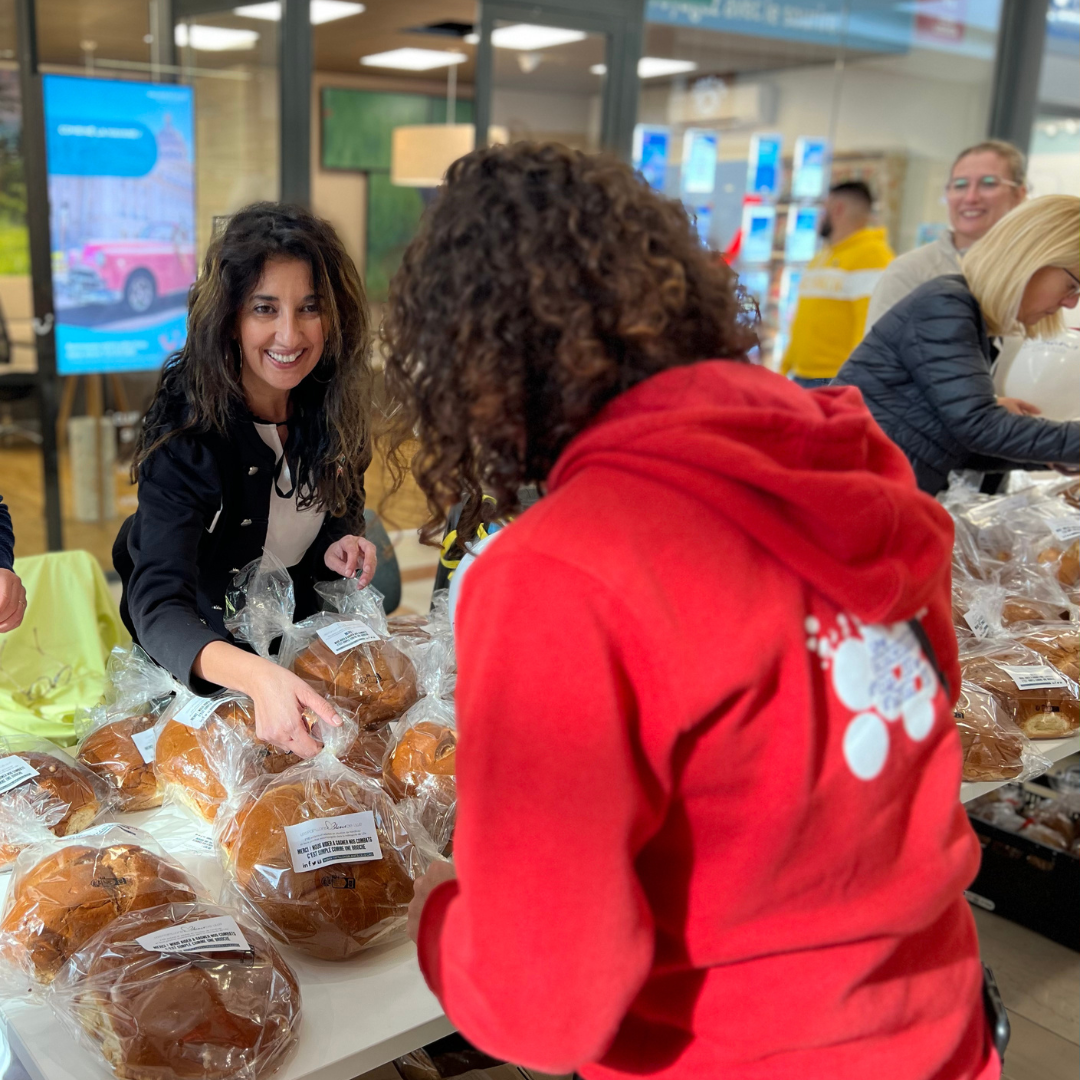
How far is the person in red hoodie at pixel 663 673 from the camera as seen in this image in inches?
26.7

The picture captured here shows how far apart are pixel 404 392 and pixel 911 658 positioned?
440 millimetres

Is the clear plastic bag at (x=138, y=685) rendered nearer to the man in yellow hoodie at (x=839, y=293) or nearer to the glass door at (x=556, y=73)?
the man in yellow hoodie at (x=839, y=293)

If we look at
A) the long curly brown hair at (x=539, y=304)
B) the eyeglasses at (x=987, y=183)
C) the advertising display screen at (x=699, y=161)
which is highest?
the advertising display screen at (x=699, y=161)

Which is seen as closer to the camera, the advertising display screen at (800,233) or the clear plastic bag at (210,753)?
the clear plastic bag at (210,753)

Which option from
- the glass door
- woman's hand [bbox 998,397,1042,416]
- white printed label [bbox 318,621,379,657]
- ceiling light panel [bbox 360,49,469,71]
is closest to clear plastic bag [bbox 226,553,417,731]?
white printed label [bbox 318,621,379,657]

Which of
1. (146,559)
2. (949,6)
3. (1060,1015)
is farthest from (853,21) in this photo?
(146,559)

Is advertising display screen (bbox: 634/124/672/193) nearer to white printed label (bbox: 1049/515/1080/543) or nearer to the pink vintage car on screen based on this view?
the pink vintage car on screen

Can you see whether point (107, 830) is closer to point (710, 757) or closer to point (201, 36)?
point (710, 757)

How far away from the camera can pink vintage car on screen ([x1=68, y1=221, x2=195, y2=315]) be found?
4.21m

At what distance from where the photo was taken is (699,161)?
605cm

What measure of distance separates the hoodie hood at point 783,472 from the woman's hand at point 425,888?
0.39 m

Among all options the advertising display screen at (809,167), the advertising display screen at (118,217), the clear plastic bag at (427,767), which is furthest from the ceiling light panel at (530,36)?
the clear plastic bag at (427,767)

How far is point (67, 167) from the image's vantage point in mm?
4059

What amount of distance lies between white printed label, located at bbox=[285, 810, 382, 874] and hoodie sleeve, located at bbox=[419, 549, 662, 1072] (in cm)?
50
